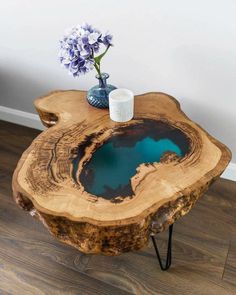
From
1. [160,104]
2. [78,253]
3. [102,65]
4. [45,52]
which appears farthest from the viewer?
[45,52]

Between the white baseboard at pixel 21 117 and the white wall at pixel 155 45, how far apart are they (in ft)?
1.25

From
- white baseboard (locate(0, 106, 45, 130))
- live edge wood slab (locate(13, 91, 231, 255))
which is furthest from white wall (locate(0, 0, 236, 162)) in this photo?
white baseboard (locate(0, 106, 45, 130))

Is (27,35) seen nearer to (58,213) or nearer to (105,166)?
(105,166)

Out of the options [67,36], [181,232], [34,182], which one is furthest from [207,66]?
[34,182]

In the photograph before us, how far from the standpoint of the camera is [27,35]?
1687 millimetres

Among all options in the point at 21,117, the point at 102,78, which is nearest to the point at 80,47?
the point at 102,78

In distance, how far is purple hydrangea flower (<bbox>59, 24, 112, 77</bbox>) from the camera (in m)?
1.06

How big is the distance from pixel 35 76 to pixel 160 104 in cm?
88

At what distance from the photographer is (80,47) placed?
106 centimetres

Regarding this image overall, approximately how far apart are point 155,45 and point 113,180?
71cm

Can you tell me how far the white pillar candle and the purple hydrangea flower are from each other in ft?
0.48

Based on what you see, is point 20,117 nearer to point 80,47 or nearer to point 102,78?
point 102,78

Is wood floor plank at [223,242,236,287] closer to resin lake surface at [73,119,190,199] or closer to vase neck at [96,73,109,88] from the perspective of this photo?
resin lake surface at [73,119,190,199]

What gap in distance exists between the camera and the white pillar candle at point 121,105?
115 centimetres
